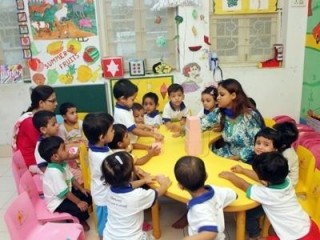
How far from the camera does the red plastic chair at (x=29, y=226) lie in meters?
1.85

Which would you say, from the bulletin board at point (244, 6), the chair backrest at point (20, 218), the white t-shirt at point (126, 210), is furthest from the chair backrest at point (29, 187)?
the bulletin board at point (244, 6)

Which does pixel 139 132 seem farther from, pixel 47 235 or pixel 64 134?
pixel 47 235

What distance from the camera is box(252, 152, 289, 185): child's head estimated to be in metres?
1.76

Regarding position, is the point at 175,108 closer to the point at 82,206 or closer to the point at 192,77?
the point at 192,77

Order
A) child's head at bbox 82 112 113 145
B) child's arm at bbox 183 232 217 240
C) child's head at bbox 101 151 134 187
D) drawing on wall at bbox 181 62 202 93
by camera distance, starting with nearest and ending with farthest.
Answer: child's arm at bbox 183 232 217 240 → child's head at bbox 101 151 134 187 → child's head at bbox 82 112 113 145 → drawing on wall at bbox 181 62 202 93

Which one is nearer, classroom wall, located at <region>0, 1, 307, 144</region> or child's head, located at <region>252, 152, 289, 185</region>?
child's head, located at <region>252, 152, 289, 185</region>

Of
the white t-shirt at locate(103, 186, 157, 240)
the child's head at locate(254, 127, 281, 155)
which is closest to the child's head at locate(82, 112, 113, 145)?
the white t-shirt at locate(103, 186, 157, 240)

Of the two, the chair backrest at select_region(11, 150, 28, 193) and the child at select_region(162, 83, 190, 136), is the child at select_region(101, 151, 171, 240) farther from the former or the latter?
the child at select_region(162, 83, 190, 136)

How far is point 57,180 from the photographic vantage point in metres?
2.29

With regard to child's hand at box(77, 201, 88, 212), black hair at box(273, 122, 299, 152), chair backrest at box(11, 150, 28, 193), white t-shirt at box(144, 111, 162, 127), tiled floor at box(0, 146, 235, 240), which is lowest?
tiled floor at box(0, 146, 235, 240)

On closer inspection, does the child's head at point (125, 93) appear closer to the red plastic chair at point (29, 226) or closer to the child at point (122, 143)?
the child at point (122, 143)

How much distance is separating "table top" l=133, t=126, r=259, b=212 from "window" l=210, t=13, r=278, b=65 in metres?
1.58

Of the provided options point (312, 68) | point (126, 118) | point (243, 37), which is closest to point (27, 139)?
point (126, 118)

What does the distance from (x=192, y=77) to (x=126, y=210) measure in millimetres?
2398
